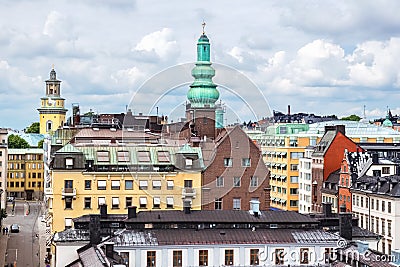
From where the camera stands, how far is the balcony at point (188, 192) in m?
79.4

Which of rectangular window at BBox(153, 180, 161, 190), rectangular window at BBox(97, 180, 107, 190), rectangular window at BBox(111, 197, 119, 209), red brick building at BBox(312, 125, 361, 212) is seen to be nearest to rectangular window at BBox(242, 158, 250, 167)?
rectangular window at BBox(153, 180, 161, 190)

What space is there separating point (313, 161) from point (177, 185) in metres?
33.4

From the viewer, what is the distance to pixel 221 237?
174ft

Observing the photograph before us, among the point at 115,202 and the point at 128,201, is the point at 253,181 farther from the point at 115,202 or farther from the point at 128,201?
the point at 115,202

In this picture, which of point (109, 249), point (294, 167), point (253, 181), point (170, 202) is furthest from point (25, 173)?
point (109, 249)

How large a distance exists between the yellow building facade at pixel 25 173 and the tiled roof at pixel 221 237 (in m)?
131

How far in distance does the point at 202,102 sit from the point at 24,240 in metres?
30.1

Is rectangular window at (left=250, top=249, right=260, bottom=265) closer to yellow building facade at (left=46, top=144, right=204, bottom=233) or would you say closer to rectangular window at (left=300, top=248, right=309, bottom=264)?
rectangular window at (left=300, top=248, right=309, bottom=264)

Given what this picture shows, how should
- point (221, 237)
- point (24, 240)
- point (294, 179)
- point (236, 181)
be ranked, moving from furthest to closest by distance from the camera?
point (294, 179), point (24, 240), point (236, 181), point (221, 237)

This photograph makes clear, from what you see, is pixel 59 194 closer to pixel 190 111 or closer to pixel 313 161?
pixel 190 111

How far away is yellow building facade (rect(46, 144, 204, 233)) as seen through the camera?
77.5m

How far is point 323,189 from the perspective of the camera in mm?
103812

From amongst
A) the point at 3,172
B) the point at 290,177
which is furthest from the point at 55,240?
the point at 3,172

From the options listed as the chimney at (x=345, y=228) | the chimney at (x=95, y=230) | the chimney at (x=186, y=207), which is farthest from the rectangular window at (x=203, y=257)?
the chimney at (x=345, y=228)
